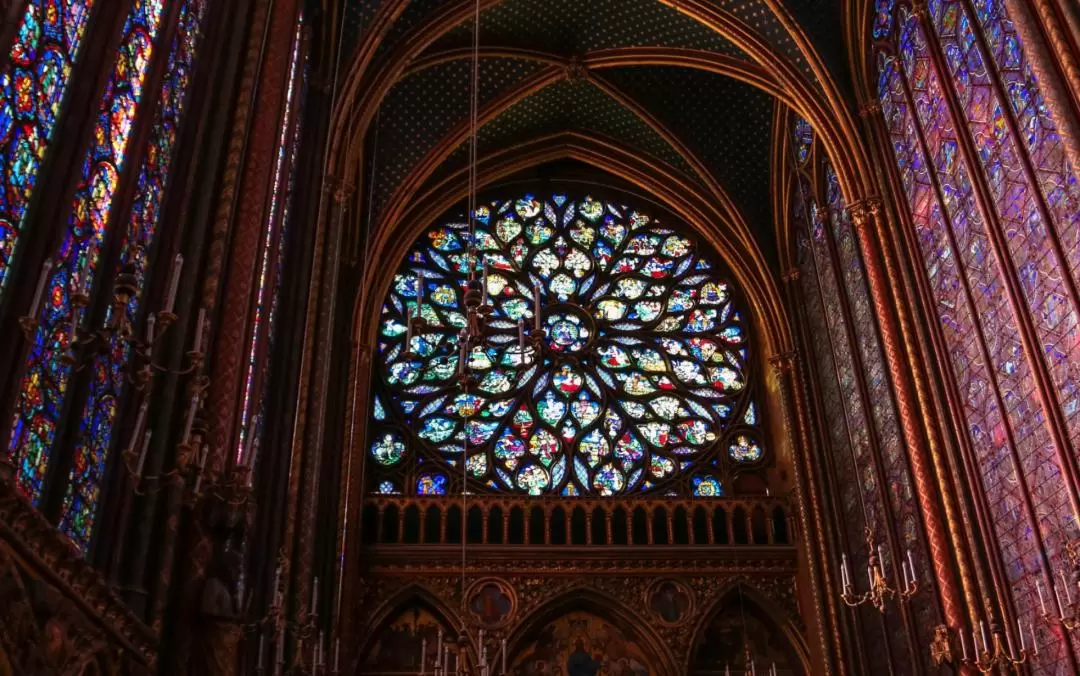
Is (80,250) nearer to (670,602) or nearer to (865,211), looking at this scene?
(865,211)

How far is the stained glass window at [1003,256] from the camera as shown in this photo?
32.8 feet

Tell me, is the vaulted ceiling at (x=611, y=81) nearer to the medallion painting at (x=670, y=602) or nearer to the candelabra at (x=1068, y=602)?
the medallion painting at (x=670, y=602)

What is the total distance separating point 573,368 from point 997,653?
950 cm

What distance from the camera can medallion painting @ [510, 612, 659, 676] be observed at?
16.2 meters

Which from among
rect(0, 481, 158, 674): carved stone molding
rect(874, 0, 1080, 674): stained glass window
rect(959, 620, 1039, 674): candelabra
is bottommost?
rect(0, 481, 158, 674): carved stone molding

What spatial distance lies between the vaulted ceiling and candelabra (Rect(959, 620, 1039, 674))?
7.57 metres

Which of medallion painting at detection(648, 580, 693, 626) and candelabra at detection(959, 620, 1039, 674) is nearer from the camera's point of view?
candelabra at detection(959, 620, 1039, 674)

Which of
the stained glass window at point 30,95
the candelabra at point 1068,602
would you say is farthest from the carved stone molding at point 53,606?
the candelabra at point 1068,602

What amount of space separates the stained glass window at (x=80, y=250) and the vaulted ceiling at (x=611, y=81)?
767 centimetres

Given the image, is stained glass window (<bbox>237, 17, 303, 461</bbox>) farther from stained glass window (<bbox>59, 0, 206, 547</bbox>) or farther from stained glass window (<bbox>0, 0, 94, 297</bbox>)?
stained glass window (<bbox>0, 0, 94, 297</bbox>)

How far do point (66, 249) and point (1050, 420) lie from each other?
836cm

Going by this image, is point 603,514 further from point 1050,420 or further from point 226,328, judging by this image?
point 226,328

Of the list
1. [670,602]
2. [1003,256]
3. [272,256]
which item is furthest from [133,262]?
[670,602]

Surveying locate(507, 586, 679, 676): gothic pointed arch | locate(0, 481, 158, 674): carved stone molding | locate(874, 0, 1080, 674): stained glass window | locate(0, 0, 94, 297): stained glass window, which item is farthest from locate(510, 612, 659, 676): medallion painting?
locate(0, 0, 94, 297): stained glass window
